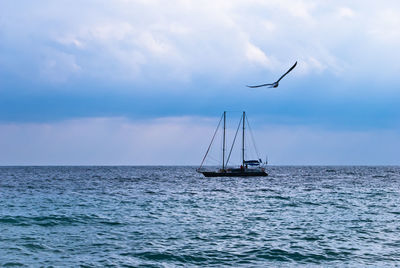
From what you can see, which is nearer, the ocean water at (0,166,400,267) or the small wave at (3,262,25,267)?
the small wave at (3,262,25,267)

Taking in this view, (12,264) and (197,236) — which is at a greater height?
(197,236)

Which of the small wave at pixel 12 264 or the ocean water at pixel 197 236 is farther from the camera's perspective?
the ocean water at pixel 197 236

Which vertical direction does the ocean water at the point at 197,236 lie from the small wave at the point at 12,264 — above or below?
above

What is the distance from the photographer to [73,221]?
2878 centimetres

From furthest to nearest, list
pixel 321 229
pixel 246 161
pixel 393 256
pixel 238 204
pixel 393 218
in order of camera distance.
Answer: pixel 246 161, pixel 238 204, pixel 393 218, pixel 321 229, pixel 393 256

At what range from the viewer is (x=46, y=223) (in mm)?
27750

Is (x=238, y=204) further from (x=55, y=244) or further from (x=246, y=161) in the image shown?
(x=246, y=161)

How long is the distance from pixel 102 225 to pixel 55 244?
6.16 m

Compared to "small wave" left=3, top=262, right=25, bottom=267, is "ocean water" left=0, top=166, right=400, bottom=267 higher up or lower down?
higher up

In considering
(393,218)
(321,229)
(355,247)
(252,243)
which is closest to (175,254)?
(252,243)

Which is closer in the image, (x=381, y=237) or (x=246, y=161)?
(x=381, y=237)

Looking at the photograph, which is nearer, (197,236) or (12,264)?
(12,264)

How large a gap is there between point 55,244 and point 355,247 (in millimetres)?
15720

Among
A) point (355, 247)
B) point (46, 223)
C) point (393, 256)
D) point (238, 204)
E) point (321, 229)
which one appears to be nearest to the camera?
point (393, 256)
